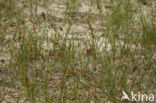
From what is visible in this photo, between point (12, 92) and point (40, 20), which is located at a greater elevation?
point (40, 20)

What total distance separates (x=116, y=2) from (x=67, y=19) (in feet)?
2.37

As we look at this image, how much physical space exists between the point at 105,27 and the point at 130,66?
823 millimetres

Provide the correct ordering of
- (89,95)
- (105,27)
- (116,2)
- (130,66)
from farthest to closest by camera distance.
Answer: (116,2) < (105,27) < (130,66) < (89,95)

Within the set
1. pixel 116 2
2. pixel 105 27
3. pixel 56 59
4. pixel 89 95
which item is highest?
pixel 116 2

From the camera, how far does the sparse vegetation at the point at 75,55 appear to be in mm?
2789

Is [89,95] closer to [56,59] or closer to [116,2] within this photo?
[56,59]

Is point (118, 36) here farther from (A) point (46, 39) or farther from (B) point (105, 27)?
(A) point (46, 39)

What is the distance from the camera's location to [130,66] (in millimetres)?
3195

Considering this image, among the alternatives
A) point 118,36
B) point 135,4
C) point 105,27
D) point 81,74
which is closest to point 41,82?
point 81,74

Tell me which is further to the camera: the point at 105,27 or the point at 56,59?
the point at 105,27

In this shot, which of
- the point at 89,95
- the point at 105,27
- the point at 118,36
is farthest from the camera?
the point at 105,27

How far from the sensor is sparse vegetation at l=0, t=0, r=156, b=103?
110 inches

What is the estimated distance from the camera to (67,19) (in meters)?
4.03

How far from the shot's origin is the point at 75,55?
3.33 metres
